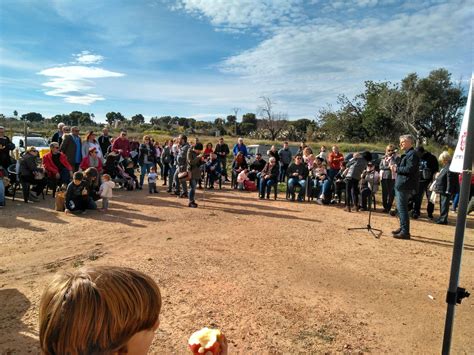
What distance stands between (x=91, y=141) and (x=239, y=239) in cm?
→ 670

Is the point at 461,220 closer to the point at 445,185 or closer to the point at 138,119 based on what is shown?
the point at 445,185

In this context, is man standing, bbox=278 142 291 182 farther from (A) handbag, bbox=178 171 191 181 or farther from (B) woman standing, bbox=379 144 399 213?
(A) handbag, bbox=178 171 191 181

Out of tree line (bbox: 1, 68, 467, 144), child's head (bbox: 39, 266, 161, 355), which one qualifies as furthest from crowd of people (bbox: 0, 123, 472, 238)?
tree line (bbox: 1, 68, 467, 144)

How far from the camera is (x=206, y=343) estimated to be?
4.94 ft

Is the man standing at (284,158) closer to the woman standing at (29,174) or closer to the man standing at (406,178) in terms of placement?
→ the man standing at (406,178)

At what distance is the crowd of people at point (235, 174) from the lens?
8.25 m

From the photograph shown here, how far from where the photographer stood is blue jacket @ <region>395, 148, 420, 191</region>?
692 centimetres

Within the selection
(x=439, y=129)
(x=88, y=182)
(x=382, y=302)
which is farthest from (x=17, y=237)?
(x=439, y=129)

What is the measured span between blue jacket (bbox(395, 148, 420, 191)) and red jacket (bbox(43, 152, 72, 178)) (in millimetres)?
8803

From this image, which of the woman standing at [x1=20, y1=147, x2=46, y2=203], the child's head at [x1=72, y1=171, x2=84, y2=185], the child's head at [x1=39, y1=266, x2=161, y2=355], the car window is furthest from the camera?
the car window

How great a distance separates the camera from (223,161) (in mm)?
14578

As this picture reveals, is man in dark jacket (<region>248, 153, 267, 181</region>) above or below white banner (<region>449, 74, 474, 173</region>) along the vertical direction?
below

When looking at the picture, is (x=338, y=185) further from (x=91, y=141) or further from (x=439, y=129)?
(x=439, y=129)

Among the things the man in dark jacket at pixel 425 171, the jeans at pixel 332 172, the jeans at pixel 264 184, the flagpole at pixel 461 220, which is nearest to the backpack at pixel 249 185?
the jeans at pixel 264 184
